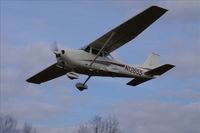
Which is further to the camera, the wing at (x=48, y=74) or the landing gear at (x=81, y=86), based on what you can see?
the wing at (x=48, y=74)

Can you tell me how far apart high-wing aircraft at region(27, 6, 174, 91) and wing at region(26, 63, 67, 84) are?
37cm

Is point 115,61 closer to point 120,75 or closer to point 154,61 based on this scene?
point 120,75

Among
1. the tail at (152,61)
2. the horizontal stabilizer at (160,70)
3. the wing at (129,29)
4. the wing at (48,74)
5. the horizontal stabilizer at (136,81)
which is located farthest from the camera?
the tail at (152,61)

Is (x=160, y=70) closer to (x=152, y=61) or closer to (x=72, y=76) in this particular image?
(x=152, y=61)

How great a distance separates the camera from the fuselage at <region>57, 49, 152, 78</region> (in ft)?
108

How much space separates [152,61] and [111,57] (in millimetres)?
4762

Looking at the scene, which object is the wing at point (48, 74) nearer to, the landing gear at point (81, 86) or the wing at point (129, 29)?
the wing at point (129, 29)

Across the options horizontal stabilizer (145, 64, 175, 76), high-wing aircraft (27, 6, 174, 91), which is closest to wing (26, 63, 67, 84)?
high-wing aircraft (27, 6, 174, 91)

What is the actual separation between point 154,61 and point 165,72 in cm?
416

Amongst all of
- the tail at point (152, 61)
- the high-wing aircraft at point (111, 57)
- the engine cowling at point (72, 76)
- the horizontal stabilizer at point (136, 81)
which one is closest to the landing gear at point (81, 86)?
the high-wing aircraft at point (111, 57)

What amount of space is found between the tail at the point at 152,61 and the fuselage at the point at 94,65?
7.10ft

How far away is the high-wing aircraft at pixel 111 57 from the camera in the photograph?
32.6 meters

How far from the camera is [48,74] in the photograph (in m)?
37.7

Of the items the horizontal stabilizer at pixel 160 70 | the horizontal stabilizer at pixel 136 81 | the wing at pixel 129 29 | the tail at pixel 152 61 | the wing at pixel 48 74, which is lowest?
the wing at pixel 48 74
